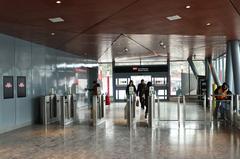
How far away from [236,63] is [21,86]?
25.4 ft

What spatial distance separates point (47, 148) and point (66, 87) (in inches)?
348

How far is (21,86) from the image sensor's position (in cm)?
1059

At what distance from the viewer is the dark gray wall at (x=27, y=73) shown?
9.59 m

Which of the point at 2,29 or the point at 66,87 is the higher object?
the point at 2,29

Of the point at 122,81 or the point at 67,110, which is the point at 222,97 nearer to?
the point at 67,110

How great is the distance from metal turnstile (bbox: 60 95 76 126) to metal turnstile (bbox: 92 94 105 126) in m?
1.08

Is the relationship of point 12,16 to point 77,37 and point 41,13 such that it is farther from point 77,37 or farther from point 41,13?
point 77,37

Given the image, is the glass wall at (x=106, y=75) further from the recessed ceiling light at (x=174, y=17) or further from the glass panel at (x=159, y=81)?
the recessed ceiling light at (x=174, y=17)

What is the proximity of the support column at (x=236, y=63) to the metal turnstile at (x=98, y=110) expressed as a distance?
16.5 ft

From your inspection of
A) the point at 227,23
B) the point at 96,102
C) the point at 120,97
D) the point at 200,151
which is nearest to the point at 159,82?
the point at 120,97

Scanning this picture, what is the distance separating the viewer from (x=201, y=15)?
24.1ft

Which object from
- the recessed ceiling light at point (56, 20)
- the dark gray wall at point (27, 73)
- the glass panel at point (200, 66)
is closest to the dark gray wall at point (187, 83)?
the glass panel at point (200, 66)

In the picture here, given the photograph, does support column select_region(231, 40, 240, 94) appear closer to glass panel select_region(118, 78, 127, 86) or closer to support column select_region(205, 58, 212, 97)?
support column select_region(205, 58, 212, 97)

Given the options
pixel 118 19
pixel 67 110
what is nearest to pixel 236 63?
pixel 118 19
